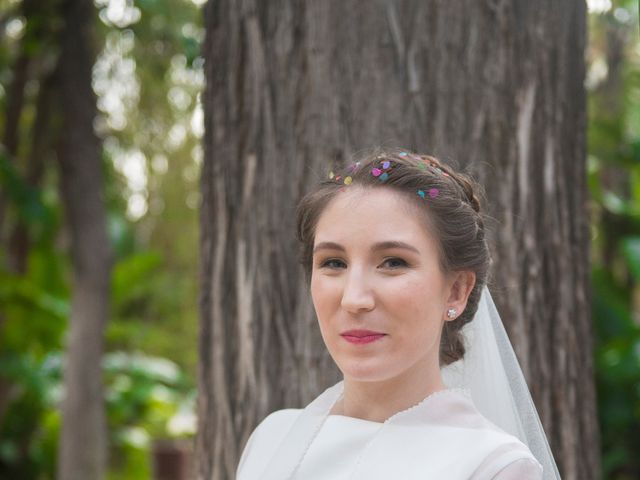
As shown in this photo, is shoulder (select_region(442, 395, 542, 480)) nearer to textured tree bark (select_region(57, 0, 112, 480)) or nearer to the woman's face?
the woman's face

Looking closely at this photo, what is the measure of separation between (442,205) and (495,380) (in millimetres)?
438

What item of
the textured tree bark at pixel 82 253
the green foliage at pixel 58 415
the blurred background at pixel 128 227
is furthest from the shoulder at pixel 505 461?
the green foliage at pixel 58 415

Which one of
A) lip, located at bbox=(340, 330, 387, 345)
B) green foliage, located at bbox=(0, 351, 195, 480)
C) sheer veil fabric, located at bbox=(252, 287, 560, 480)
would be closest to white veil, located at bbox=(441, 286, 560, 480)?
sheer veil fabric, located at bbox=(252, 287, 560, 480)

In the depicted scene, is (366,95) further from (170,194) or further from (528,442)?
(170,194)

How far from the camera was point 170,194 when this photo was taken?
487 inches

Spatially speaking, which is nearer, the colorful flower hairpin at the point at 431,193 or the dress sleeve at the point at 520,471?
the dress sleeve at the point at 520,471

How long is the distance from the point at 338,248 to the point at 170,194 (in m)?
10.7

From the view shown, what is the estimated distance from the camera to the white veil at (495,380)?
2068 millimetres

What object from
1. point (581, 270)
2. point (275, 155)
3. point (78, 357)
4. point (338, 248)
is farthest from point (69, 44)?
point (338, 248)

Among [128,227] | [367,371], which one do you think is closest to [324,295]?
[367,371]

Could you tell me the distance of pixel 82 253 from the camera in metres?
6.59

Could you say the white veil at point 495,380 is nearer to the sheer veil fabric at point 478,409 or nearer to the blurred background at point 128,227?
the sheer veil fabric at point 478,409

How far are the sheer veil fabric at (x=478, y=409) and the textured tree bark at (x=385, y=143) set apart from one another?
51 centimetres

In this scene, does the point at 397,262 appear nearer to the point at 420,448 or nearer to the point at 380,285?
the point at 380,285
